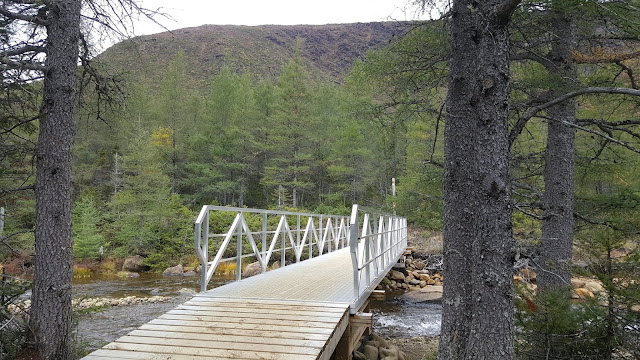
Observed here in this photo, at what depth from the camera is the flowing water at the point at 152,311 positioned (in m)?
8.13

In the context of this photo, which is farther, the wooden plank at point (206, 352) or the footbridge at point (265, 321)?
the footbridge at point (265, 321)

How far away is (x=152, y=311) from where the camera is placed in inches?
388

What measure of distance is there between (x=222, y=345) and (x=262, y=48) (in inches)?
4423

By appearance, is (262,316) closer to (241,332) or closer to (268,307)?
(268,307)

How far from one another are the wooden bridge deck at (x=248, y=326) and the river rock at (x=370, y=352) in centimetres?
96

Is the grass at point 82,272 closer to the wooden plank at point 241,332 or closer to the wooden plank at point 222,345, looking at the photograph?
the wooden plank at point 241,332

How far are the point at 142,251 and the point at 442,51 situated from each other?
18.0 m

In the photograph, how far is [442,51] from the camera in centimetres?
526

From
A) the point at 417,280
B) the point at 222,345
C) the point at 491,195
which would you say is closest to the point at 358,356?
the point at 222,345

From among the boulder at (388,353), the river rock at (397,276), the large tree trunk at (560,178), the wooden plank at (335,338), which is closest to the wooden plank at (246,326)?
the wooden plank at (335,338)

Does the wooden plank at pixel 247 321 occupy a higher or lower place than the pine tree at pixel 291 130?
lower

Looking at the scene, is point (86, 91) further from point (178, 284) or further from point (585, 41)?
point (178, 284)

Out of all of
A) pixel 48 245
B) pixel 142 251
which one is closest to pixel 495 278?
pixel 48 245

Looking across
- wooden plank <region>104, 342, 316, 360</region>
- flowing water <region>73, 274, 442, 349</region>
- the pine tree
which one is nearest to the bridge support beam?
wooden plank <region>104, 342, 316, 360</region>
